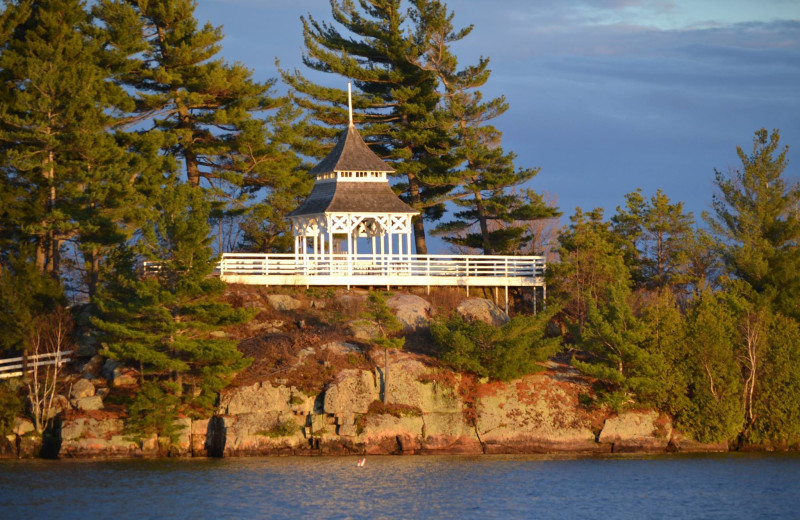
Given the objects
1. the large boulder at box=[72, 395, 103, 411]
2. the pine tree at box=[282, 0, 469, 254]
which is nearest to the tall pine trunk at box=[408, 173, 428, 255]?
the pine tree at box=[282, 0, 469, 254]

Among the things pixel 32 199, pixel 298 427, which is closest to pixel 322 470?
pixel 298 427

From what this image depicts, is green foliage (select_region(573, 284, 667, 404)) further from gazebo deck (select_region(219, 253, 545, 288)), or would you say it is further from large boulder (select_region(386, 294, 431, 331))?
gazebo deck (select_region(219, 253, 545, 288))

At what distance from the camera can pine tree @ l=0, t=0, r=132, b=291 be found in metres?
44.9

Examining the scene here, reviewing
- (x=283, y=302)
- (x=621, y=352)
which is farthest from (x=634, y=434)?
(x=283, y=302)

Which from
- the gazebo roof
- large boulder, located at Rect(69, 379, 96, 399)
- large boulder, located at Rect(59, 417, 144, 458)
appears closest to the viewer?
large boulder, located at Rect(59, 417, 144, 458)

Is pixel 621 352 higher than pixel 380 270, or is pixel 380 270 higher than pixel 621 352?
pixel 380 270

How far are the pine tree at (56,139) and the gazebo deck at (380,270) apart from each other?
5.35m

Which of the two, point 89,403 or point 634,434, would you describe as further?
point 634,434

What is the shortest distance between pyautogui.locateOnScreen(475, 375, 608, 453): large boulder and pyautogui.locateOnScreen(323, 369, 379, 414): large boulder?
3.80 m

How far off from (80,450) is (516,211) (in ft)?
77.3

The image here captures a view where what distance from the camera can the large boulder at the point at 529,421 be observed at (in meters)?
40.0

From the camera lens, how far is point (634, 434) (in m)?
40.6

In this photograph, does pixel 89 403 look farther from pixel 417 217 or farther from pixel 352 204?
pixel 417 217

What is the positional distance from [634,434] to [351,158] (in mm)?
17267
